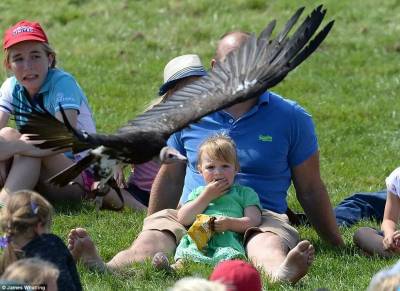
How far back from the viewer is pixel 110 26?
44.9 ft

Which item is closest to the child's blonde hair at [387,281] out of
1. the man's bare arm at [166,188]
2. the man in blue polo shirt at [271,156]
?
the man in blue polo shirt at [271,156]

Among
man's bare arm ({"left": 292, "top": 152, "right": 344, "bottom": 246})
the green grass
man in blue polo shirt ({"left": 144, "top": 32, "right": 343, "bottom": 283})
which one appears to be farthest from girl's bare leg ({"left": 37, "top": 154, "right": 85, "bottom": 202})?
man's bare arm ({"left": 292, "top": 152, "right": 344, "bottom": 246})

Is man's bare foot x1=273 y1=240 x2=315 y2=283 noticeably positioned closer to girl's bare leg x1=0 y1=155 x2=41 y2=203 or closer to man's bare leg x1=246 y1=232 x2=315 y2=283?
man's bare leg x1=246 y1=232 x2=315 y2=283

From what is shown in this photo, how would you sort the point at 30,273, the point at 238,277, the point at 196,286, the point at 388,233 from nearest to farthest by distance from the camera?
the point at 196,286, the point at 30,273, the point at 238,277, the point at 388,233

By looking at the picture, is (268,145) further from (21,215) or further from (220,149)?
(21,215)

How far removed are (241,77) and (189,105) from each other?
18.9 inches

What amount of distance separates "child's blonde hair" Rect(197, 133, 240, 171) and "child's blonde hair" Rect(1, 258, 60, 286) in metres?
2.21

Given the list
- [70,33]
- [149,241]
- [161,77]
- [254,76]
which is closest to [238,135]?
[254,76]

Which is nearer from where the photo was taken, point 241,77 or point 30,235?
point 30,235

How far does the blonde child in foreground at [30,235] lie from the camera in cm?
523

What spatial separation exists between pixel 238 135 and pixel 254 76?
471mm

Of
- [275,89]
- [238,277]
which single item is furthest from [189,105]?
[275,89]

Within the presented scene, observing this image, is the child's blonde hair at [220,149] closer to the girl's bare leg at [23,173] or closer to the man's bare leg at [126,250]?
the man's bare leg at [126,250]

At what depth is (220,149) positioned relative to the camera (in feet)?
21.7
